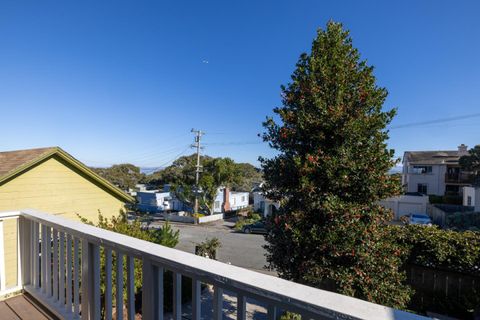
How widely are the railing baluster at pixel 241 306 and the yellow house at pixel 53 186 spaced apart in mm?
8403

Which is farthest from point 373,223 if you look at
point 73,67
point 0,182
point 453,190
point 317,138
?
point 453,190

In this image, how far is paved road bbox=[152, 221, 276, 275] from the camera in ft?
44.2

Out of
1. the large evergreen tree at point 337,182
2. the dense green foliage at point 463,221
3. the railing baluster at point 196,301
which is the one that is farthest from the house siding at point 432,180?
the railing baluster at point 196,301

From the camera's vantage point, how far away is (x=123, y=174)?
156 ft

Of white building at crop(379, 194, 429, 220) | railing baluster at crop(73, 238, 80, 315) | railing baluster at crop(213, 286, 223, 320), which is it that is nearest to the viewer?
railing baluster at crop(213, 286, 223, 320)

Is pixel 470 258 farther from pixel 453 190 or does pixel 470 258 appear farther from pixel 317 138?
pixel 453 190

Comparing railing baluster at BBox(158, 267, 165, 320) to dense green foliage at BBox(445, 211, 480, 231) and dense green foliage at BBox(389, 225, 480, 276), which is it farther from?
dense green foliage at BBox(445, 211, 480, 231)

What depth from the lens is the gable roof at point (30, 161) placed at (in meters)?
7.27

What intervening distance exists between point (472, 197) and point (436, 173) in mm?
6286

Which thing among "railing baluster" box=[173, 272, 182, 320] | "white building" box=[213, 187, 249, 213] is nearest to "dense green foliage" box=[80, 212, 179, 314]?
"railing baluster" box=[173, 272, 182, 320]

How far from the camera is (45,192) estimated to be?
813 centimetres

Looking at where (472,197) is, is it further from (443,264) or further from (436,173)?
(443,264)

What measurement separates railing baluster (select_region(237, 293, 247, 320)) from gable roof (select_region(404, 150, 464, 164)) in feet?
108

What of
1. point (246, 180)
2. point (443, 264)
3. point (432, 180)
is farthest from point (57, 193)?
point (246, 180)
